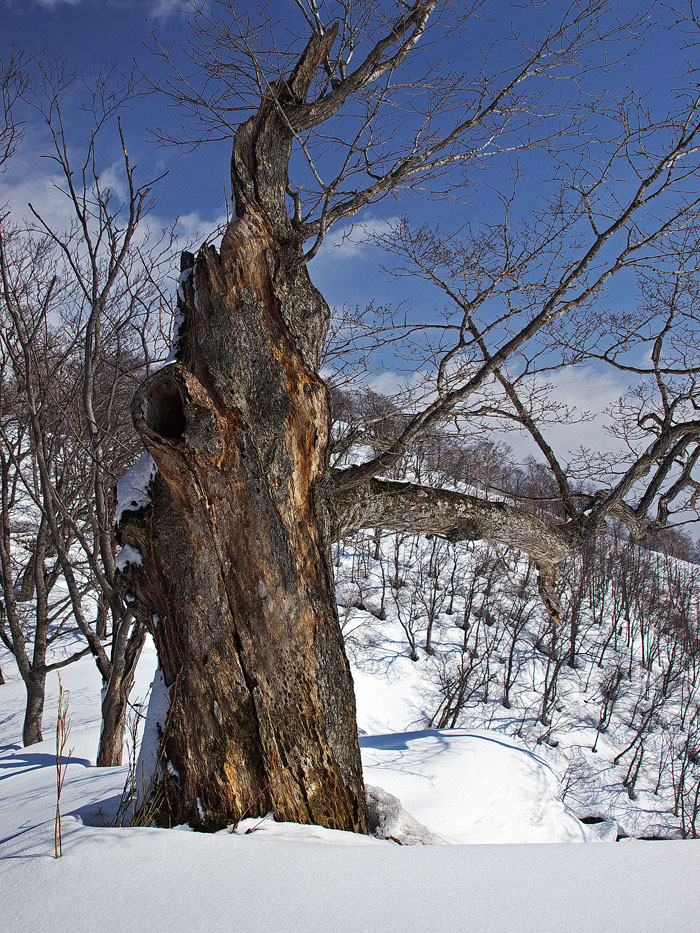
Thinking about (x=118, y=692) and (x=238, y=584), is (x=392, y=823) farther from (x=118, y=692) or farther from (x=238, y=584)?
(x=118, y=692)

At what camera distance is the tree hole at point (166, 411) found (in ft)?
7.85

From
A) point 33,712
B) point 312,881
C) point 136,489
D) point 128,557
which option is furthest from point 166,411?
point 33,712

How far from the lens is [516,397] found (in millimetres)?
4746

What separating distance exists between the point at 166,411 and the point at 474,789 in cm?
397

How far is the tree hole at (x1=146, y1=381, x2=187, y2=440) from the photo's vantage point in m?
2.39

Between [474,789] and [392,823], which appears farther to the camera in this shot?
[474,789]

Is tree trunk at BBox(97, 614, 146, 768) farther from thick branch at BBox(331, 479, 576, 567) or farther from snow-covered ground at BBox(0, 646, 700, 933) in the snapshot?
thick branch at BBox(331, 479, 576, 567)

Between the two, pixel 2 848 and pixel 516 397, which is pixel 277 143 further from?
pixel 2 848

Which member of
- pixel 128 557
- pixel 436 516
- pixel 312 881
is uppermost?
pixel 436 516

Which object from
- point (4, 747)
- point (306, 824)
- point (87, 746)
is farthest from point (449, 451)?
point (4, 747)

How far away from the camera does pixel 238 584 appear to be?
2.50 meters

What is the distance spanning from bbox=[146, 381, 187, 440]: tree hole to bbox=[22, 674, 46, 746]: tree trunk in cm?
612

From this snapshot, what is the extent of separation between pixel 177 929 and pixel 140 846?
477 mm

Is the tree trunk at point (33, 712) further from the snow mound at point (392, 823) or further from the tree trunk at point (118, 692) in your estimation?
the snow mound at point (392, 823)
